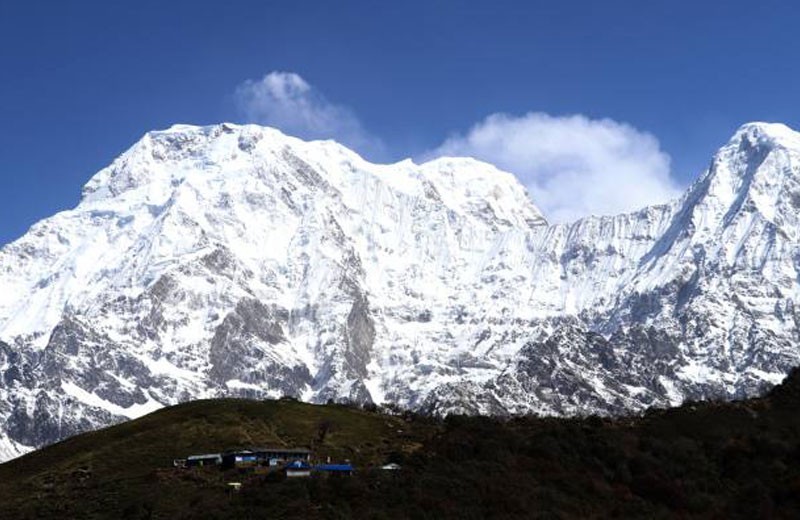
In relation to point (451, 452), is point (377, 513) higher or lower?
lower

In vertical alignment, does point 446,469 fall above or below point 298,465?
below

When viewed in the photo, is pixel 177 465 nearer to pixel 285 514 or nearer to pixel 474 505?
pixel 285 514

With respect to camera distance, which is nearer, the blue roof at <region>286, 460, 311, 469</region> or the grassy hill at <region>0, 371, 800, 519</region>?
the grassy hill at <region>0, 371, 800, 519</region>

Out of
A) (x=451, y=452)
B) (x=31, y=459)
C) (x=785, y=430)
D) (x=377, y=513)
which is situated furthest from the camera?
(x=31, y=459)

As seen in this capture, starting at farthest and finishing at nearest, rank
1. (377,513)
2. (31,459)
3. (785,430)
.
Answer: (31,459) < (785,430) < (377,513)

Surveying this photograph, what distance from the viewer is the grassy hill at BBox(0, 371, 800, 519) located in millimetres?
117438

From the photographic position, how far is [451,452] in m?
134

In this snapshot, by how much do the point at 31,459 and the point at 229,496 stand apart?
150 feet

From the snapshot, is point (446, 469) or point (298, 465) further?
point (298, 465)

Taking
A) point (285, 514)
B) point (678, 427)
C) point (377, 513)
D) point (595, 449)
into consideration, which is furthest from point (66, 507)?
point (678, 427)

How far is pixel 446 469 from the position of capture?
126 meters

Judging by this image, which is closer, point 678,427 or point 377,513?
point 377,513

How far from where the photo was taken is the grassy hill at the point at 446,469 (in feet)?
385

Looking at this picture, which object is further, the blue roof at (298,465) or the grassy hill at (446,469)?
the blue roof at (298,465)
